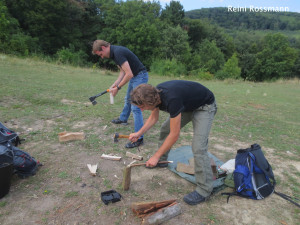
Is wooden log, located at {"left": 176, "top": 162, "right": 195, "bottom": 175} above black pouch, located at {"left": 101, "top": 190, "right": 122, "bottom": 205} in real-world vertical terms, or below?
below

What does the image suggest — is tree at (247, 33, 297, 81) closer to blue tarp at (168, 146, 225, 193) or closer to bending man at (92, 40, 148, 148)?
blue tarp at (168, 146, 225, 193)

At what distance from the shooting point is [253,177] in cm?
287

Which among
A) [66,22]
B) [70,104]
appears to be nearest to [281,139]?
[70,104]

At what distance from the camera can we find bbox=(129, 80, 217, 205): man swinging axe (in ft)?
7.86

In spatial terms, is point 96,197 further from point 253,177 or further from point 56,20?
point 56,20

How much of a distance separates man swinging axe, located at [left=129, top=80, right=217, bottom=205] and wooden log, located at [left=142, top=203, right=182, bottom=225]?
0.28 m

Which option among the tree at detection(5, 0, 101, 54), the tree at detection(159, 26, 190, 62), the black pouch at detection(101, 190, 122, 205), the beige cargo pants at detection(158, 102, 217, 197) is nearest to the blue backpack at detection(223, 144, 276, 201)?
the beige cargo pants at detection(158, 102, 217, 197)

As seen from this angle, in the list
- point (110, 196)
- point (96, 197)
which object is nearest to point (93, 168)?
point (96, 197)

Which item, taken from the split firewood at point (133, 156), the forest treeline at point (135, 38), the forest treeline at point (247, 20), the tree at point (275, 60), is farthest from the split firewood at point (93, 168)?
the forest treeline at point (247, 20)

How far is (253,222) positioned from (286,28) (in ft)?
335

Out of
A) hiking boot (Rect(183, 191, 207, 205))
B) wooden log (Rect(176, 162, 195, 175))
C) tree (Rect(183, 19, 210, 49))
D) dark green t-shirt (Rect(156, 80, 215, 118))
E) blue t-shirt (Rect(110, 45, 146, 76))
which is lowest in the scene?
hiking boot (Rect(183, 191, 207, 205))

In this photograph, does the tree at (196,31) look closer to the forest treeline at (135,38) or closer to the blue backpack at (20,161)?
the forest treeline at (135,38)

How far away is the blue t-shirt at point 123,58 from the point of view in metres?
3.98

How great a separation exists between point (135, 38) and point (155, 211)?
31.2 meters
